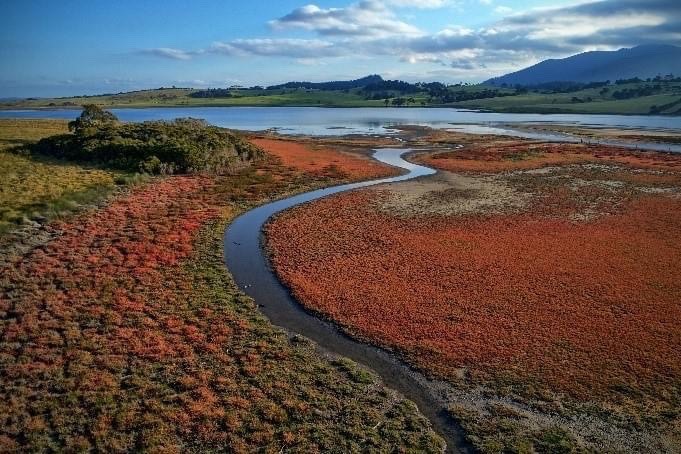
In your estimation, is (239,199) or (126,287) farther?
(239,199)

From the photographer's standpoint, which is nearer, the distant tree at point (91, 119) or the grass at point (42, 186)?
the grass at point (42, 186)

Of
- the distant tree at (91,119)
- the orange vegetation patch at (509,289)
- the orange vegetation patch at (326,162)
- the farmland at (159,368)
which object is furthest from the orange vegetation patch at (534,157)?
the distant tree at (91,119)

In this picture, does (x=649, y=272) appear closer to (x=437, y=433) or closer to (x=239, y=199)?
(x=437, y=433)

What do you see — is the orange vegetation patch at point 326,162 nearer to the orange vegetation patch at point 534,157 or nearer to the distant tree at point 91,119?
the orange vegetation patch at point 534,157

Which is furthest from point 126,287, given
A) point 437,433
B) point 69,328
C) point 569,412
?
point 569,412

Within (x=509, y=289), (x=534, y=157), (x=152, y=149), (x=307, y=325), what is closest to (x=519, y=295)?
(x=509, y=289)

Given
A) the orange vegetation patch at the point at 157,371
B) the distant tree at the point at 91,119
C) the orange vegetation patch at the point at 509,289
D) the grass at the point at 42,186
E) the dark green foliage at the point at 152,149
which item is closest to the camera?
the orange vegetation patch at the point at 157,371
